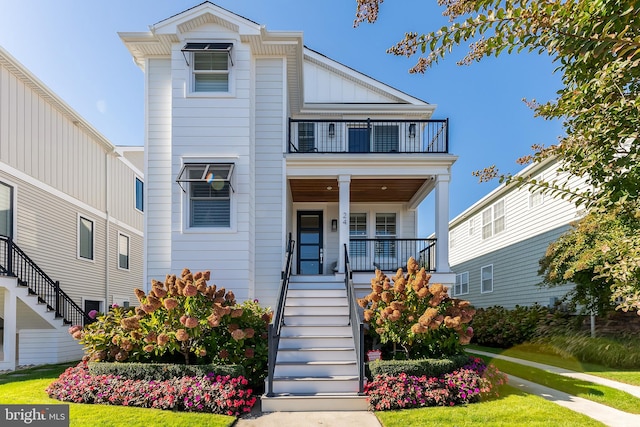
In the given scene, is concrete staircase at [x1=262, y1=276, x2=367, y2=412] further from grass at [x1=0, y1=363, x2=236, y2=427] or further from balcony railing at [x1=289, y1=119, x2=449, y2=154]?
balcony railing at [x1=289, y1=119, x2=449, y2=154]

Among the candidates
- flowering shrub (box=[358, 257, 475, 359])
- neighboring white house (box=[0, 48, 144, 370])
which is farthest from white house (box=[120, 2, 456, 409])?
neighboring white house (box=[0, 48, 144, 370])

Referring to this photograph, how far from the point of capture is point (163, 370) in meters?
6.24

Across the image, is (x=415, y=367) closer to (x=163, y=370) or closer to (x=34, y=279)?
(x=163, y=370)

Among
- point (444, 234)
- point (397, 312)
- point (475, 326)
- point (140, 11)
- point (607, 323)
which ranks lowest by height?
point (475, 326)

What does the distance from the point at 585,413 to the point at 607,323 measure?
19.5 ft

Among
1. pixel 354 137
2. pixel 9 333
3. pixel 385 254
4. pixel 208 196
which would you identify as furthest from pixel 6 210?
pixel 385 254

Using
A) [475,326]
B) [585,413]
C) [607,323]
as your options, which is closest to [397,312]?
[585,413]

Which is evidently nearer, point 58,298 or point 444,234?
point 444,234

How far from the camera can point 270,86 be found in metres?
9.96

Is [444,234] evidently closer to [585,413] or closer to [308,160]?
[308,160]

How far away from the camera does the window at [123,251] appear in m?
16.4

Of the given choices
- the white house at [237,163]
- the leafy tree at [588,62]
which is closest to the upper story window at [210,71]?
the white house at [237,163]

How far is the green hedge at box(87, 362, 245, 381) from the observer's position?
6164 mm

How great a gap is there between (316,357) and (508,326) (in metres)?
8.16
